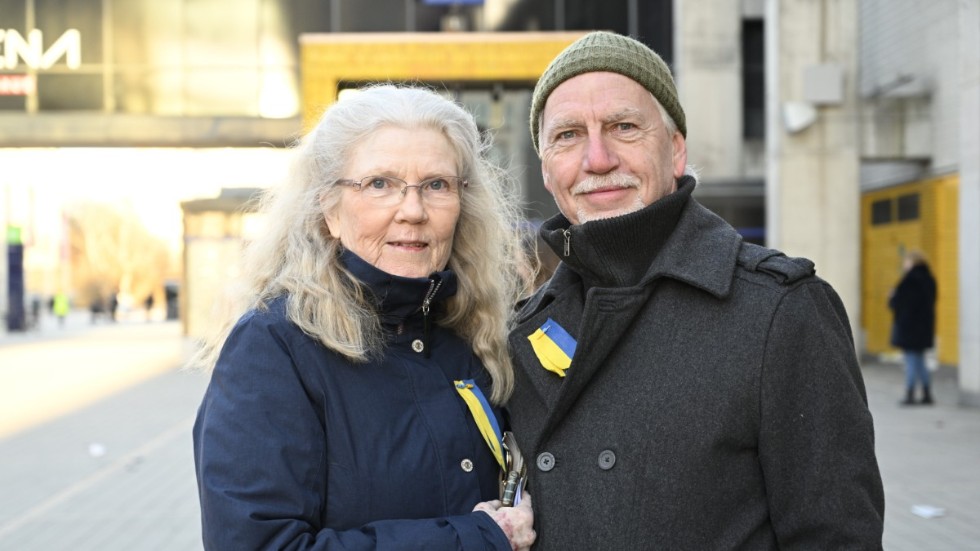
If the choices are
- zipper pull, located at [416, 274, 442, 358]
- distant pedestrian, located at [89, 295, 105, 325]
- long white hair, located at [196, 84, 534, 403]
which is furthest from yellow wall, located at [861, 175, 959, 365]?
distant pedestrian, located at [89, 295, 105, 325]

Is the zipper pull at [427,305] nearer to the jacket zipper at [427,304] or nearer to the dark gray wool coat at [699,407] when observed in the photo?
the jacket zipper at [427,304]

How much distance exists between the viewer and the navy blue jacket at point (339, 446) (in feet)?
6.82

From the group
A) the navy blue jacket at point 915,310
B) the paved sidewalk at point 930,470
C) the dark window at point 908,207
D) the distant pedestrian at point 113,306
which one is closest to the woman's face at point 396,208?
the paved sidewalk at point 930,470

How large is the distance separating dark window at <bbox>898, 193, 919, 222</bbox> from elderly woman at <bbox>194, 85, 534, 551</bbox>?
54.7ft

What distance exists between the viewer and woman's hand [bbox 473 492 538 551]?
2.23 metres

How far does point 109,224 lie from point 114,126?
172ft

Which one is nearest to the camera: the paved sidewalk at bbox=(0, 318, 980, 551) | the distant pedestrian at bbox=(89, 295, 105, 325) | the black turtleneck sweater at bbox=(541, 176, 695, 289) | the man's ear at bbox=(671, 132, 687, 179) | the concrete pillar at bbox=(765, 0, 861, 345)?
the black turtleneck sweater at bbox=(541, 176, 695, 289)

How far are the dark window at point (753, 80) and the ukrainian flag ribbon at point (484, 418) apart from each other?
71.7ft

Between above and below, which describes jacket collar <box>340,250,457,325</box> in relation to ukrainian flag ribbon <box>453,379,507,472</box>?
above

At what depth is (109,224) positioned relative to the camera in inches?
2842

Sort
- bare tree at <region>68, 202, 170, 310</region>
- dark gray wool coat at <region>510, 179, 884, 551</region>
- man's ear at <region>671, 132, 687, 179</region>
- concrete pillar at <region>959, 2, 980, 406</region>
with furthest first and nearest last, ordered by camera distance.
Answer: bare tree at <region>68, 202, 170, 310</region> < concrete pillar at <region>959, 2, 980, 406</region> < man's ear at <region>671, 132, 687, 179</region> < dark gray wool coat at <region>510, 179, 884, 551</region>

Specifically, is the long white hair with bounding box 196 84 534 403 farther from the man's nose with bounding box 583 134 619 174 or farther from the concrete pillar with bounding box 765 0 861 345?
the concrete pillar with bounding box 765 0 861 345

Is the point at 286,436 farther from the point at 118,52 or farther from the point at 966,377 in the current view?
the point at 118,52

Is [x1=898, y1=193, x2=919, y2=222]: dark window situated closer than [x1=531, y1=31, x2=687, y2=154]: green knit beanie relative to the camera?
No
